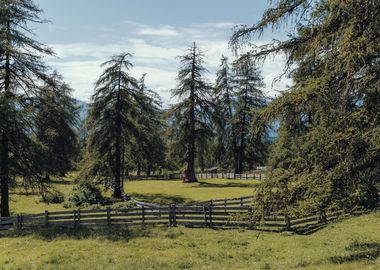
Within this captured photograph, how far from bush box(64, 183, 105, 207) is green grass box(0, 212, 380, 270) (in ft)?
44.4

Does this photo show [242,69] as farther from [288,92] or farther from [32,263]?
[32,263]

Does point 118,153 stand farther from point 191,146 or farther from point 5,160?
point 5,160

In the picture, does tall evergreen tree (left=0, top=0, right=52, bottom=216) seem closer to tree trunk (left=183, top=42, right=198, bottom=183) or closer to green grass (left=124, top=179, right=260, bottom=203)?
green grass (left=124, top=179, right=260, bottom=203)

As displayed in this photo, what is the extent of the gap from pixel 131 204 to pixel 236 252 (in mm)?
16501

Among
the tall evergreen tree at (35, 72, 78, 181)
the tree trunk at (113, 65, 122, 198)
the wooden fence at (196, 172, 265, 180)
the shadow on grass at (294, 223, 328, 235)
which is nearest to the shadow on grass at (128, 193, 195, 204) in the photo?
the tree trunk at (113, 65, 122, 198)

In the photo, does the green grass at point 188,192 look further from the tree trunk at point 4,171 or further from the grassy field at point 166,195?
the tree trunk at point 4,171

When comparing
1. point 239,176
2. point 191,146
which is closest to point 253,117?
point 191,146

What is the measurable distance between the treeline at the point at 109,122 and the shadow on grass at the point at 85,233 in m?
5.00

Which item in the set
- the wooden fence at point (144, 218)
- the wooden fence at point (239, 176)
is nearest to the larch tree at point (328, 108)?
the wooden fence at point (144, 218)

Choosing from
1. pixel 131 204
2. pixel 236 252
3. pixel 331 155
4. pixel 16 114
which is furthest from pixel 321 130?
pixel 131 204

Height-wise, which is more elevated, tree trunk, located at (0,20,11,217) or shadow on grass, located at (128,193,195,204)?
tree trunk, located at (0,20,11,217)

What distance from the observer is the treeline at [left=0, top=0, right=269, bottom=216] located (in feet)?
85.3

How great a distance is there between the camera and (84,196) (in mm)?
36062

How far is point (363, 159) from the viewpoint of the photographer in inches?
390
